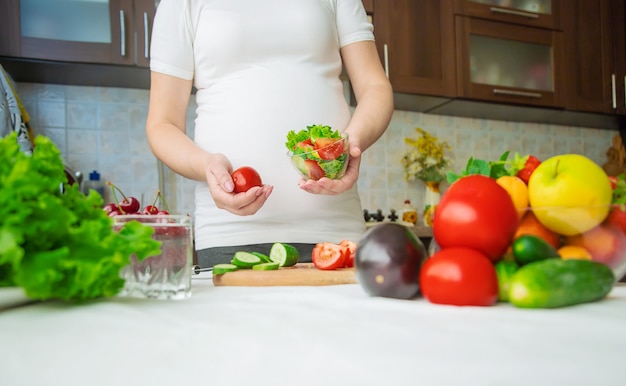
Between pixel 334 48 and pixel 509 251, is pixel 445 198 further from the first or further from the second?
pixel 334 48

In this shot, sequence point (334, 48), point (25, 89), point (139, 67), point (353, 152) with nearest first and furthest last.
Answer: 1. point (353, 152)
2. point (334, 48)
3. point (139, 67)
4. point (25, 89)

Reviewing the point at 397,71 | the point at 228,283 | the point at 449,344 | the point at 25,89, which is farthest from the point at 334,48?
the point at 25,89

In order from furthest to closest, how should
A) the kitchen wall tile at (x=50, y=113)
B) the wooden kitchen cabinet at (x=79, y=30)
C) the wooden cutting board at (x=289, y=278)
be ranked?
the kitchen wall tile at (x=50, y=113) < the wooden kitchen cabinet at (x=79, y=30) < the wooden cutting board at (x=289, y=278)

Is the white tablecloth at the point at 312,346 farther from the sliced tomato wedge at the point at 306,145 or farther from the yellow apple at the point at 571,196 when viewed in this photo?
the sliced tomato wedge at the point at 306,145

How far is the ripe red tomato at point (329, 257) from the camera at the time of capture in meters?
0.84

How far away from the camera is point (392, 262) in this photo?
52 centimetres

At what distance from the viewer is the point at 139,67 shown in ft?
7.31

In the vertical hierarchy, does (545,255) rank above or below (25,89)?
below

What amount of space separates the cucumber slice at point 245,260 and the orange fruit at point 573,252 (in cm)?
47

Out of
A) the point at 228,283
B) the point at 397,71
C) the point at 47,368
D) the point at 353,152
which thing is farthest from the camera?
the point at 397,71

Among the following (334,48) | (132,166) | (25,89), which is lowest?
(132,166)

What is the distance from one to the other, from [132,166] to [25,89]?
54 cm

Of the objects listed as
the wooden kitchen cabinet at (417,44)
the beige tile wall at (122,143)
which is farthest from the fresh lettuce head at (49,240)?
the wooden kitchen cabinet at (417,44)

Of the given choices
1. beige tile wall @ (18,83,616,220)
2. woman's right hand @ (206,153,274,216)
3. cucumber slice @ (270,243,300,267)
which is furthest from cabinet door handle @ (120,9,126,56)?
cucumber slice @ (270,243,300,267)
